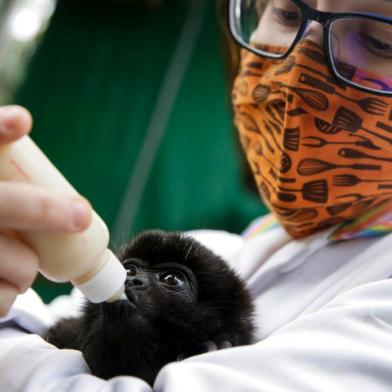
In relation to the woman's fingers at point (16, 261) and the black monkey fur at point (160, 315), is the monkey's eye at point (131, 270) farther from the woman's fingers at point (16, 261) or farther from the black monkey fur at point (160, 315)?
the woman's fingers at point (16, 261)

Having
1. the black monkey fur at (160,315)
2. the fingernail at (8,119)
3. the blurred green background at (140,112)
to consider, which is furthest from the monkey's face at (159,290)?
the blurred green background at (140,112)

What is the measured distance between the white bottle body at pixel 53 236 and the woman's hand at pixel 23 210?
0.01 meters

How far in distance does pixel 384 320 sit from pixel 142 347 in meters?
0.29

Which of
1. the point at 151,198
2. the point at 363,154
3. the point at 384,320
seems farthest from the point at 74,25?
the point at 384,320

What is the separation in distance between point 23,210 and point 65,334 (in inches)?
18.4

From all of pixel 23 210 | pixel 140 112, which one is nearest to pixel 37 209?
pixel 23 210

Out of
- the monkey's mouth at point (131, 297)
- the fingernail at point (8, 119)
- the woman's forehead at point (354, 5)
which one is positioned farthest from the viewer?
the woman's forehead at point (354, 5)

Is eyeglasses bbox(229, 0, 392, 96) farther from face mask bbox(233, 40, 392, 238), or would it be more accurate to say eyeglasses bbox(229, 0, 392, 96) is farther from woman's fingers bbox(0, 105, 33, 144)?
woman's fingers bbox(0, 105, 33, 144)

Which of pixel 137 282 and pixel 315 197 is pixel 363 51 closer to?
pixel 315 197

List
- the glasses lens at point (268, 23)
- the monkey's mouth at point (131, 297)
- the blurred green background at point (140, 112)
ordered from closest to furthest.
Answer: the monkey's mouth at point (131, 297) < the glasses lens at point (268, 23) < the blurred green background at point (140, 112)

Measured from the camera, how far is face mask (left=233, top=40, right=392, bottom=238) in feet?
3.14

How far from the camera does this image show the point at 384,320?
747mm

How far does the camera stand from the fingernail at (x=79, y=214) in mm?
565

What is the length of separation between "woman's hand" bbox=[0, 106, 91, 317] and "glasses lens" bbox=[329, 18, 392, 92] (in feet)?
1.74
